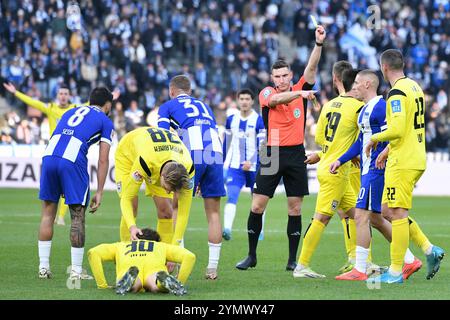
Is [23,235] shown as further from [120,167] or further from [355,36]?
[355,36]

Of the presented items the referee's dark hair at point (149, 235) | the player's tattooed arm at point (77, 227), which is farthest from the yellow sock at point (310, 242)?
the player's tattooed arm at point (77, 227)

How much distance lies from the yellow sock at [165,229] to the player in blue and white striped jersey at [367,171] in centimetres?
196

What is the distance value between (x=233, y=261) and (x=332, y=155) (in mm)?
2316

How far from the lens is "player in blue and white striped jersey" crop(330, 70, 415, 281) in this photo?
11.0 metres

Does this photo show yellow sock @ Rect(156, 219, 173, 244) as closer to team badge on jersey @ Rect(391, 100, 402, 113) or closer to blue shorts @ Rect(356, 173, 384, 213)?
blue shorts @ Rect(356, 173, 384, 213)

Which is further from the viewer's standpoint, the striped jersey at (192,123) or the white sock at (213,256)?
the striped jersey at (192,123)

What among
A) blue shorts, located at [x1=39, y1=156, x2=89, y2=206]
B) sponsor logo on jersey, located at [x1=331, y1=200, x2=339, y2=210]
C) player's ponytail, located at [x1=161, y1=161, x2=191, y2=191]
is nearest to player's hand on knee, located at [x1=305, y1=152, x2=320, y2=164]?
sponsor logo on jersey, located at [x1=331, y1=200, x2=339, y2=210]

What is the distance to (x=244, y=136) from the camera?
695 inches

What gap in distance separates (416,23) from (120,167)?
27.7 m

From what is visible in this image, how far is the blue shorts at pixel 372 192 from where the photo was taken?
10945 mm

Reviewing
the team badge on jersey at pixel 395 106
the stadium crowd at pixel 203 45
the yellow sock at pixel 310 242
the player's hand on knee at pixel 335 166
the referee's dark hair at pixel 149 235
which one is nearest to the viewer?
the referee's dark hair at pixel 149 235

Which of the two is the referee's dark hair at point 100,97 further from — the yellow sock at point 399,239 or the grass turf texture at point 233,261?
the yellow sock at point 399,239

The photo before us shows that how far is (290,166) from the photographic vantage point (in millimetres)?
12164
